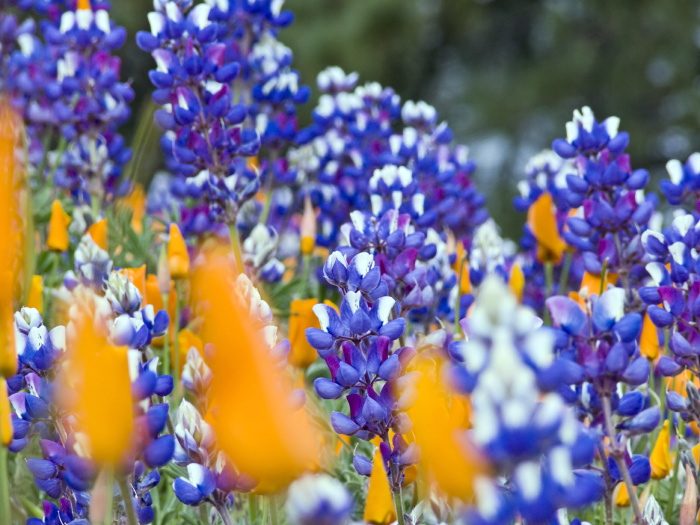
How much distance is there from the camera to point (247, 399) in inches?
17.7

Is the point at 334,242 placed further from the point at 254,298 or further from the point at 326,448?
the point at 254,298

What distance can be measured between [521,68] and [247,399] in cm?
822

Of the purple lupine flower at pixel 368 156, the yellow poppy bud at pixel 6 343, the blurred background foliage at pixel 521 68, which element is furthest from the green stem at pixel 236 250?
the blurred background foliage at pixel 521 68

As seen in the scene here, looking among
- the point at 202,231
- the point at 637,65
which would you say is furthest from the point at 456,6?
the point at 202,231

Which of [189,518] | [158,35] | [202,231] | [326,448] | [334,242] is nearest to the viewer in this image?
[189,518]

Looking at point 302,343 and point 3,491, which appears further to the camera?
point 302,343

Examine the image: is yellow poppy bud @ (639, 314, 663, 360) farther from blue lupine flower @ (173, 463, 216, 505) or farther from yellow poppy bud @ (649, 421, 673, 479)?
blue lupine flower @ (173, 463, 216, 505)

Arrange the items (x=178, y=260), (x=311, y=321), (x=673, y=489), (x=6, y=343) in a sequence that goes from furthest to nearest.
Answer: (x=178, y=260) → (x=311, y=321) → (x=673, y=489) → (x=6, y=343)

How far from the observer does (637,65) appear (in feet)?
24.8

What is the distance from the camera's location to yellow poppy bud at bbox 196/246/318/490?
42 cm

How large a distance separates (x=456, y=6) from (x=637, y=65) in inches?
65.8

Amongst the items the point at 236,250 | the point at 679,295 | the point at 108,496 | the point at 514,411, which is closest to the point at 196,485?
the point at 108,496

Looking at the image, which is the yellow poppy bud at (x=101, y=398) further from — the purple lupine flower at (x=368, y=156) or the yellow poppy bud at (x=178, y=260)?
the purple lupine flower at (x=368, y=156)

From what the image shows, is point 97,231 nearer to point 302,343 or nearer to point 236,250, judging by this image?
point 236,250
